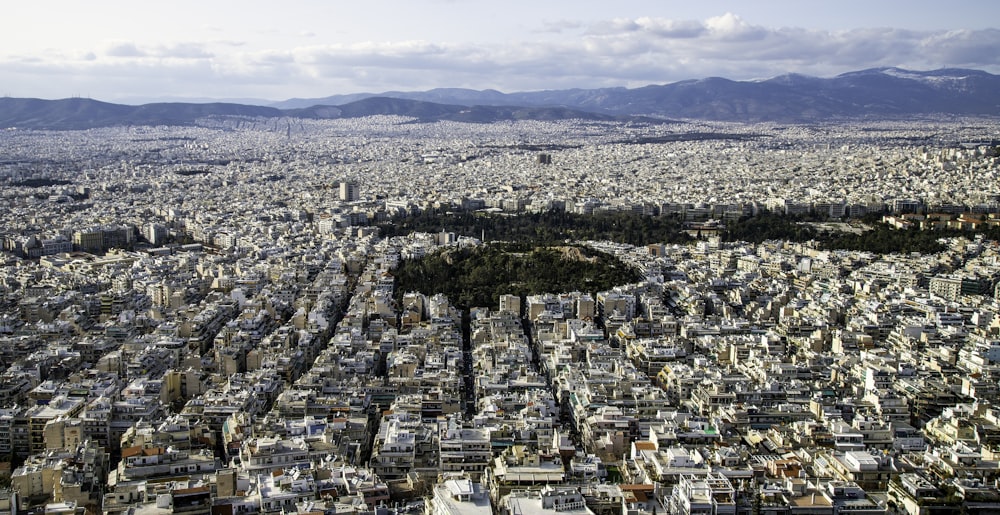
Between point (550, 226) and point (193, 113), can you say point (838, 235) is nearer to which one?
point (550, 226)

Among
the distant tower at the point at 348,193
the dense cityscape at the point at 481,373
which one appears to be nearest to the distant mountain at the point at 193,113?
the distant tower at the point at 348,193

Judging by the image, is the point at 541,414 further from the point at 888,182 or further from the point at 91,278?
the point at 888,182

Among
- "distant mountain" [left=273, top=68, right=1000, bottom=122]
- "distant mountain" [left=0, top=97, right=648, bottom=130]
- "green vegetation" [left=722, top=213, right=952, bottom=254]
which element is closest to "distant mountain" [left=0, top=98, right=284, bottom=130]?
"distant mountain" [left=0, top=97, right=648, bottom=130]

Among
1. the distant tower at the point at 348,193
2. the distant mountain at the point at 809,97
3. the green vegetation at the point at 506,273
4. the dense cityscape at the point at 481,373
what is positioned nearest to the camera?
the dense cityscape at the point at 481,373

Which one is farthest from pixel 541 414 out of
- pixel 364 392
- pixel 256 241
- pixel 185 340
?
pixel 256 241

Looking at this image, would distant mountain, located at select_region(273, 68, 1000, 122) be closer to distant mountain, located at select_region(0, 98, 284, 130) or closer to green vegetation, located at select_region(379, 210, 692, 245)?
distant mountain, located at select_region(0, 98, 284, 130)

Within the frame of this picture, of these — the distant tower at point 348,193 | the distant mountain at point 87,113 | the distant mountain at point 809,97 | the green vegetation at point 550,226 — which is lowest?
the green vegetation at point 550,226

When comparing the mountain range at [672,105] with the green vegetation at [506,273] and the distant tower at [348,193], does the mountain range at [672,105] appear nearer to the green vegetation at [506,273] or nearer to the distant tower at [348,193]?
the distant tower at [348,193]
